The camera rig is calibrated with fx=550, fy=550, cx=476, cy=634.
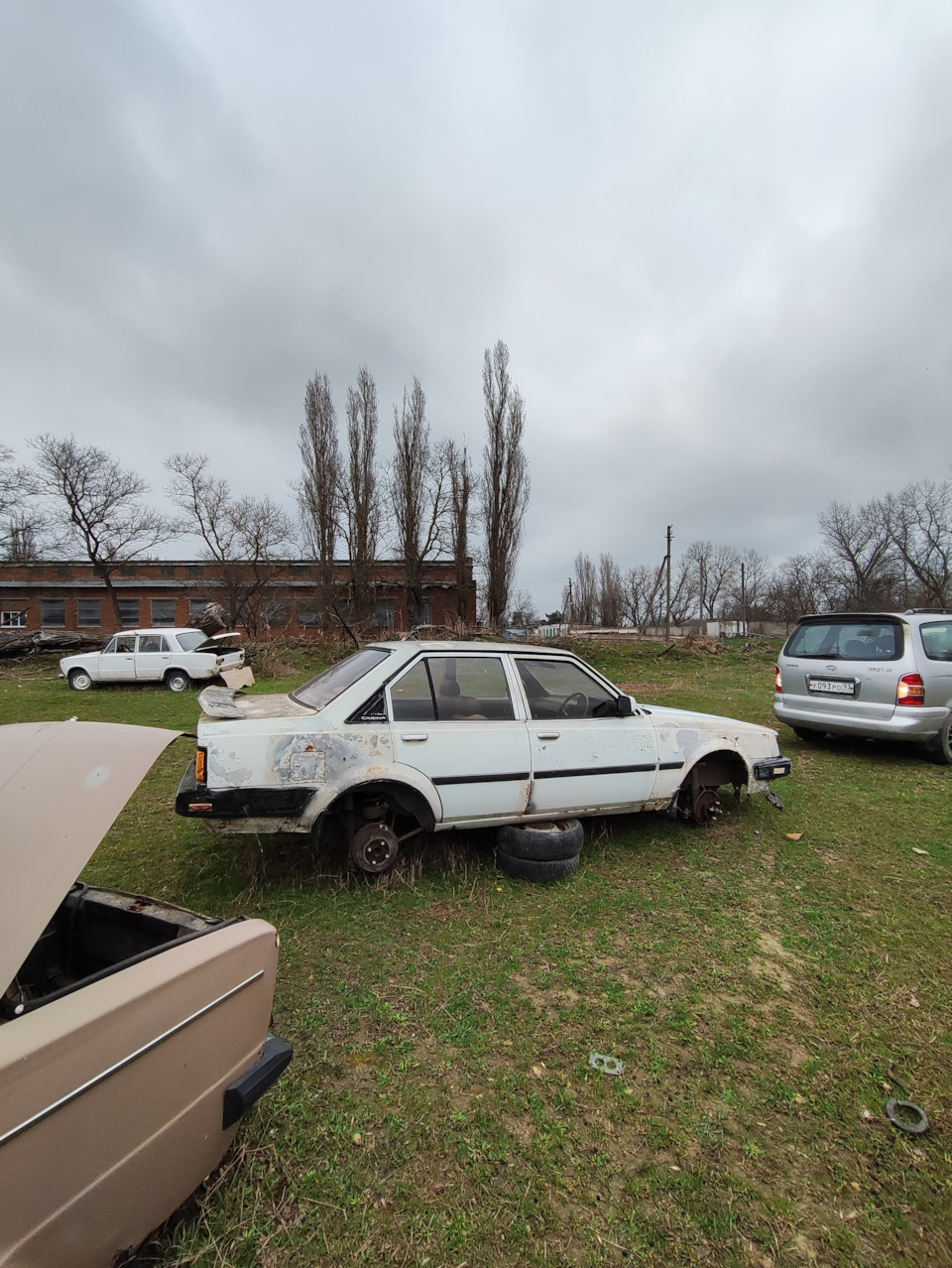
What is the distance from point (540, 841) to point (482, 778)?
1.84ft

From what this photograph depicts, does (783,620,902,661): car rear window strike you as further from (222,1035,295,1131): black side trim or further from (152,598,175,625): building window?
(152,598,175,625): building window

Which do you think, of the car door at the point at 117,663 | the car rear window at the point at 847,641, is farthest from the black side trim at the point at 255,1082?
the car door at the point at 117,663

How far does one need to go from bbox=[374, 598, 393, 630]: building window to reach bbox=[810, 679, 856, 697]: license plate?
24.4 meters

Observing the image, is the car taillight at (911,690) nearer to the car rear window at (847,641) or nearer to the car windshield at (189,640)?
the car rear window at (847,641)

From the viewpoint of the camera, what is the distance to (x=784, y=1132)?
1.85 meters

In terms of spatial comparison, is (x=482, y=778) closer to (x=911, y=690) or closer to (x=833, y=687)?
(x=833, y=687)

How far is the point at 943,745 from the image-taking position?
6.25 meters

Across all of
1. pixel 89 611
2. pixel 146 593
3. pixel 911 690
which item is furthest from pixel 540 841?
pixel 89 611

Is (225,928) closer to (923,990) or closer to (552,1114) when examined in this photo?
(552,1114)

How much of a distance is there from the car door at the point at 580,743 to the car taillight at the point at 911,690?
12.4 ft

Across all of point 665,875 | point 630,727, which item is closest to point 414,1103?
point 665,875

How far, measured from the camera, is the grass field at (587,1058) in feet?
5.09

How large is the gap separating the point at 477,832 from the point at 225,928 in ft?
9.59

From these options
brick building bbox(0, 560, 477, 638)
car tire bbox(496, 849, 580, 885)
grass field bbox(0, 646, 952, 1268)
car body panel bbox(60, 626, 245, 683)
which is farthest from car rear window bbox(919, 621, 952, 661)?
brick building bbox(0, 560, 477, 638)
